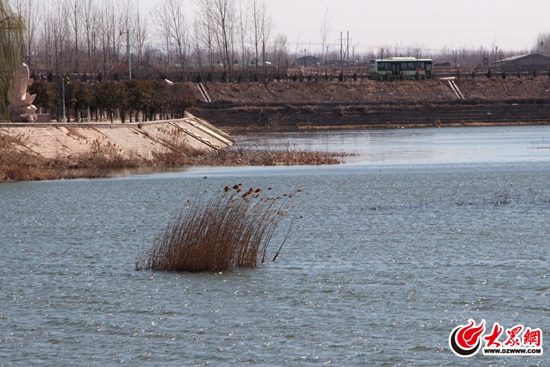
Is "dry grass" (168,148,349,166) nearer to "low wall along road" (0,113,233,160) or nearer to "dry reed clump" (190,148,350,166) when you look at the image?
"dry reed clump" (190,148,350,166)

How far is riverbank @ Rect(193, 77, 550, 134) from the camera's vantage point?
9706 cm

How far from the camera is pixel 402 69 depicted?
392ft

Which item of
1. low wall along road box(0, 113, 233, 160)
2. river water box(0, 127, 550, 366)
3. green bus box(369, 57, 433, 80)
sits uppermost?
green bus box(369, 57, 433, 80)

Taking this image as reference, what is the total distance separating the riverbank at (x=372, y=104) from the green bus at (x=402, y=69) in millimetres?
5996

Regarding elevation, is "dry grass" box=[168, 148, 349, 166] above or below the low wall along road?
below

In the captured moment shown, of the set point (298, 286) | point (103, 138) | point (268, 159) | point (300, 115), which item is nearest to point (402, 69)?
point (300, 115)

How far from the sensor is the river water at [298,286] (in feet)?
39.8

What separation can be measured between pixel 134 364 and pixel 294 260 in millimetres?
7501

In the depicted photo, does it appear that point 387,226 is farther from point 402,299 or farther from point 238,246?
point 402,299

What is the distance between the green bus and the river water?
87.7m

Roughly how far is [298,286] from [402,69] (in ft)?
350

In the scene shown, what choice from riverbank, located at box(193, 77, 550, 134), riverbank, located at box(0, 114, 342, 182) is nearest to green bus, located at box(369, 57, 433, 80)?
riverbank, located at box(193, 77, 550, 134)

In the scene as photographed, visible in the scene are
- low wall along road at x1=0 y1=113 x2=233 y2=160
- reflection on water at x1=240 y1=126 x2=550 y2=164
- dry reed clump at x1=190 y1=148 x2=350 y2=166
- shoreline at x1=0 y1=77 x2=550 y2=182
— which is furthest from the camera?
reflection on water at x1=240 y1=126 x2=550 y2=164

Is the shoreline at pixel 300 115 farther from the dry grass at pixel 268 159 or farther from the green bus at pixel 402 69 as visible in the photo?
the green bus at pixel 402 69
